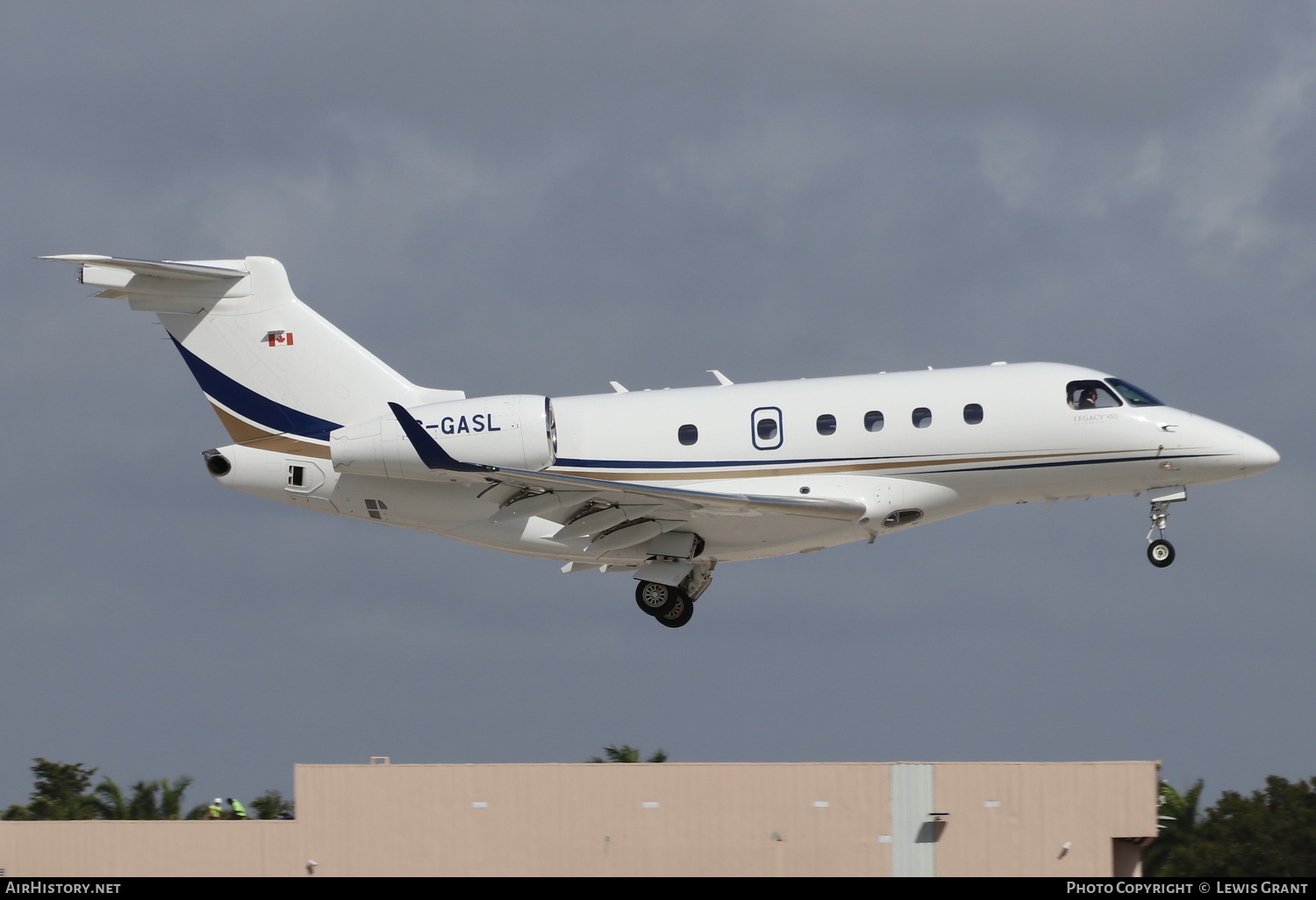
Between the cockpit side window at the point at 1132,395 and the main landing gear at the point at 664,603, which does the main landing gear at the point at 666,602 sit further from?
the cockpit side window at the point at 1132,395

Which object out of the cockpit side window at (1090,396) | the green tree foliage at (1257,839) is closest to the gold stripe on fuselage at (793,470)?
the cockpit side window at (1090,396)

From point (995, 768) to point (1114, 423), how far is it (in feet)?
17.3

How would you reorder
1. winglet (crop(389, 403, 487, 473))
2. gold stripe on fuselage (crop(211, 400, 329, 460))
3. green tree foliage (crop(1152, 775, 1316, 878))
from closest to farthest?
winglet (crop(389, 403, 487, 473))
gold stripe on fuselage (crop(211, 400, 329, 460))
green tree foliage (crop(1152, 775, 1316, 878))

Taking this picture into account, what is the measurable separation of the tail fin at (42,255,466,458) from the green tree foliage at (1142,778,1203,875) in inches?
1022

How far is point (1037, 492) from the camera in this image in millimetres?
23625

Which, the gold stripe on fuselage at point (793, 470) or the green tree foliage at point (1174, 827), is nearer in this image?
the gold stripe on fuselage at point (793, 470)

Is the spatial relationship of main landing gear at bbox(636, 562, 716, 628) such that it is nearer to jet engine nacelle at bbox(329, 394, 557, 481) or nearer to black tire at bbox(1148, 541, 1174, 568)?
jet engine nacelle at bbox(329, 394, 557, 481)

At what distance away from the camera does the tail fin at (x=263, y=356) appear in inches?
973

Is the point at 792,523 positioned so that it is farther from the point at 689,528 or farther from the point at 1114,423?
the point at 1114,423

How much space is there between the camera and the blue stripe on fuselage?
24.7 m

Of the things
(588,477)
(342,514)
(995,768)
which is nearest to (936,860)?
(995,768)

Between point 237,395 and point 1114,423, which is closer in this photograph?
point 1114,423

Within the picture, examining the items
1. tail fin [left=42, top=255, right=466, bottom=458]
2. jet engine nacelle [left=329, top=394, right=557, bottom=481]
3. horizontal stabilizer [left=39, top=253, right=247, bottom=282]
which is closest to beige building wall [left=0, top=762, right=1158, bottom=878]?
jet engine nacelle [left=329, top=394, right=557, bottom=481]

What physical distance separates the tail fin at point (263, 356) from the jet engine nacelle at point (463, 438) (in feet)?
5.09
